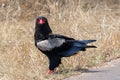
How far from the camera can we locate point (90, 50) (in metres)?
7.36

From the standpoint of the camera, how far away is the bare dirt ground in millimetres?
5922

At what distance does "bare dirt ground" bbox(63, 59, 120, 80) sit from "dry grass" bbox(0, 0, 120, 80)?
182 mm

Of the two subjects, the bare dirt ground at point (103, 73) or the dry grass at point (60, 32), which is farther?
the dry grass at point (60, 32)

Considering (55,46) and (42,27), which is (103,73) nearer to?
(55,46)

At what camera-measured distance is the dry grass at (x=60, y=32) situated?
6.36m

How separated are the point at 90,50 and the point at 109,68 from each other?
0.95m

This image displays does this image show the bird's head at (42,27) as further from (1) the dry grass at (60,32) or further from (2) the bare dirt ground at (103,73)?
(2) the bare dirt ground at (103,73)

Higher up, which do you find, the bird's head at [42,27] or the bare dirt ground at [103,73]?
the bird's head at [42,27]

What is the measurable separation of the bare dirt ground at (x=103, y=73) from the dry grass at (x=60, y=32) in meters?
0.18

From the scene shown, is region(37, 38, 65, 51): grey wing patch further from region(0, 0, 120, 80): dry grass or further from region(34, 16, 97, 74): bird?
region(0, 0, 120, 80): dry grass

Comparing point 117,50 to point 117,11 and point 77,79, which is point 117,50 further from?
point 117,11

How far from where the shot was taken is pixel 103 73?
614 cm

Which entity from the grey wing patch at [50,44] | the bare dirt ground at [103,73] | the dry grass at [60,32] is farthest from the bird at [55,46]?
the bare dirt ground at [103,73]

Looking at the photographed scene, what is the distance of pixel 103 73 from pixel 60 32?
2.25m
